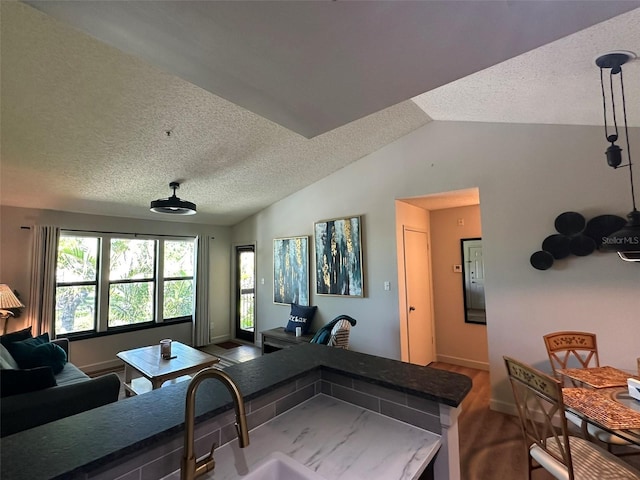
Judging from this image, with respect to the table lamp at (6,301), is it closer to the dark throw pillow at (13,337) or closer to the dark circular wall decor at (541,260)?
the dark throw pillow at (13,337)

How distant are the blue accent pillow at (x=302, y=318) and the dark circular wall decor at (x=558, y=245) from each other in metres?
2.99

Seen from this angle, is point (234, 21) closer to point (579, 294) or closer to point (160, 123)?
point (160, 123)

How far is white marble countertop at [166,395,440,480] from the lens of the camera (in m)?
0.87

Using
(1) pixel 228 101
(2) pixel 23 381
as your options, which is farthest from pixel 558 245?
(2) pixel 23 381

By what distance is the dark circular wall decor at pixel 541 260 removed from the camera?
272cm

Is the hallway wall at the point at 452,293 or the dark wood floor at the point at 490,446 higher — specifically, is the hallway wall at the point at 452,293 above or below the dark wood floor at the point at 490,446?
above

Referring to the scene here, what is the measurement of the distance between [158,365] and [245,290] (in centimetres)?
291

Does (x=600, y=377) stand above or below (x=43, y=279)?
below

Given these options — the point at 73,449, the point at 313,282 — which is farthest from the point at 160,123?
the point at 313,282

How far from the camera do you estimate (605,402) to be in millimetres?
1691

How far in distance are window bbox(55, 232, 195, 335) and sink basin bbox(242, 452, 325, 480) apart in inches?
190

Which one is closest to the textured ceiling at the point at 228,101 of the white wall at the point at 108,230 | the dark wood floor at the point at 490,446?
the white wall at the point at 108,230

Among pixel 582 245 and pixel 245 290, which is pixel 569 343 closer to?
pixel 582 245

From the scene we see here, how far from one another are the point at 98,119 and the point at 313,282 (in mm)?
3260
